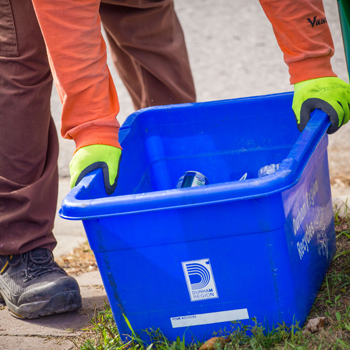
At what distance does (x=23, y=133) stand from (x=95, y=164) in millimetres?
439

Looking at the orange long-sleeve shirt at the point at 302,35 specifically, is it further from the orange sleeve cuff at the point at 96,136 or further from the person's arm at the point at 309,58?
the orange sleeve cuff at the point at 96,136

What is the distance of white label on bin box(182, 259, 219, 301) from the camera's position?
1.19m

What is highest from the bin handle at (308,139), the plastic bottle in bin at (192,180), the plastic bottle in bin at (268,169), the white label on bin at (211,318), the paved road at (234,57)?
the bin handle at (308,139)

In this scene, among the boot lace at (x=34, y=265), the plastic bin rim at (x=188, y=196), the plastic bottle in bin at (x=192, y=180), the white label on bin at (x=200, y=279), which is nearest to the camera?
the plastic bin rim at (x=188, y=196)

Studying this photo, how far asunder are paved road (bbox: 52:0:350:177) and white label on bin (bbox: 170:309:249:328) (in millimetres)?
1493

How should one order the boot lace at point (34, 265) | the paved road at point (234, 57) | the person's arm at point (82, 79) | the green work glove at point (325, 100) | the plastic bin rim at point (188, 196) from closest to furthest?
the plastic bin rim at point (188, 196)
the person's arm at point (82, 79)
the green work glove at point (325, 100)
the boot lace at point (34, 265)
the paved road at point (234, 57)

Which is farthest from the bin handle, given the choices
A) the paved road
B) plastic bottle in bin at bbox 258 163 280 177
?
the paved road

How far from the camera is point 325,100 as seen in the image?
4.67 ft

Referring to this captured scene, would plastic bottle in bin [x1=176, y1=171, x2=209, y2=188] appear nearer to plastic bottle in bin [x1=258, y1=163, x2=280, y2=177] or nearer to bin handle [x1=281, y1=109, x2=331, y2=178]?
plastic bottle in bin [x1=258, y1=163, x2=280, y2=177]

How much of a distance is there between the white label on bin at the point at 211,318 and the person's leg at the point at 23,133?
67 cm

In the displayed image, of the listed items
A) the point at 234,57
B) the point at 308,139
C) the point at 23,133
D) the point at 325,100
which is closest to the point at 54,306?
the point at 23,133

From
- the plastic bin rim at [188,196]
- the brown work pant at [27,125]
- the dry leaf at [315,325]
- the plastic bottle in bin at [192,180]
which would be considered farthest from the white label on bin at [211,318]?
the brown work pant at [27,125]

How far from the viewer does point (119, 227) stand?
1.18 meters

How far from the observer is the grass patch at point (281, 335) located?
1.20 metres
